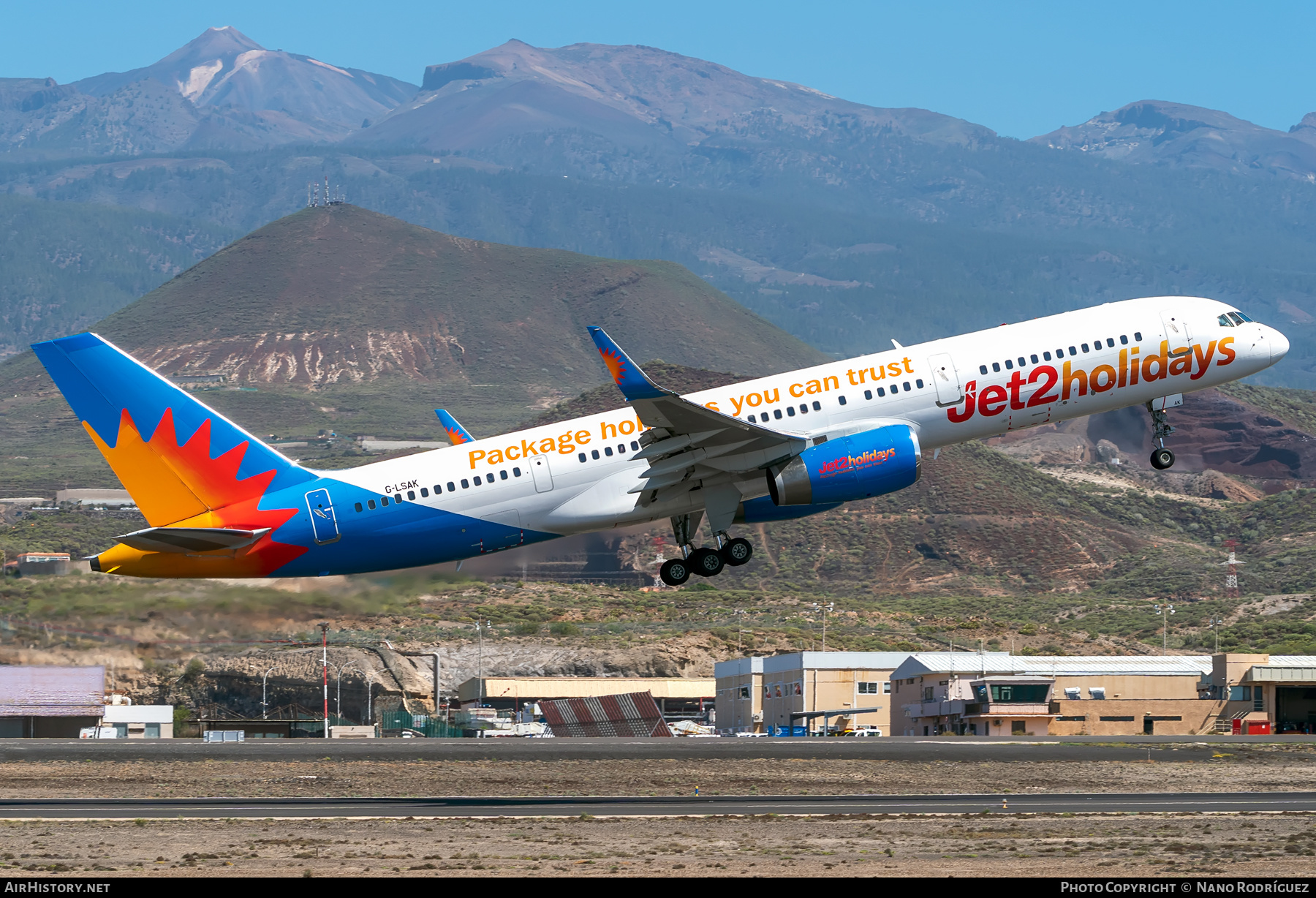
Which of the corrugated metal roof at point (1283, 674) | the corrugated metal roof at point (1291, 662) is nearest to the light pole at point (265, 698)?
the corrugated metal roof at point (1283, 674)

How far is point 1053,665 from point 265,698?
52.0 metres

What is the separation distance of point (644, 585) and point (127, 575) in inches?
4983

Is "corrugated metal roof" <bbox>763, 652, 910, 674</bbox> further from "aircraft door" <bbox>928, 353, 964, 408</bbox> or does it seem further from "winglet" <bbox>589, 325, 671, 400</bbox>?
"winglet" <bbox>589, 325, 671, 400</bbox>

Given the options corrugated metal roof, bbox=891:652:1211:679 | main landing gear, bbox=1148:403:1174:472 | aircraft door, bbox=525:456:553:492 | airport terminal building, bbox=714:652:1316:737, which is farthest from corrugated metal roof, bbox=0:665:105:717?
main landing gear, bbox=1148:403:1174:472

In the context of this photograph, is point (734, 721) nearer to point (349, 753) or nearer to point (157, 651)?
point (349, 753)

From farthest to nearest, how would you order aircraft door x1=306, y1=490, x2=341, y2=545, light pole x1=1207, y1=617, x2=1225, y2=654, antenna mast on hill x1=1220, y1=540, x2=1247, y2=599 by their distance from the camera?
antenna mast on hill x1=1220, y1=540, x2=1247, y2=599
light pole x1=1207, y1=617, x2=1225, y2=654
aircraft door x1=306, y1=490, x2=341, y2=545

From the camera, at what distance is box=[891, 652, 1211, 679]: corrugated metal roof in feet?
341

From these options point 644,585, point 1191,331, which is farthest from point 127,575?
point 644,585

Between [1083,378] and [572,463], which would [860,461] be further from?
[572,463]

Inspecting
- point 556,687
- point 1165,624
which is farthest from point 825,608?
point 556,687

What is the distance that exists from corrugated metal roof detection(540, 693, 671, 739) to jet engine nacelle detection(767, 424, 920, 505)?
42.5 metres

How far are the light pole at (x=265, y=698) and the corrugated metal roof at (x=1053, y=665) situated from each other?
4299 cm

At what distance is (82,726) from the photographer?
321 feet

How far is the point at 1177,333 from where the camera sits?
182ft
